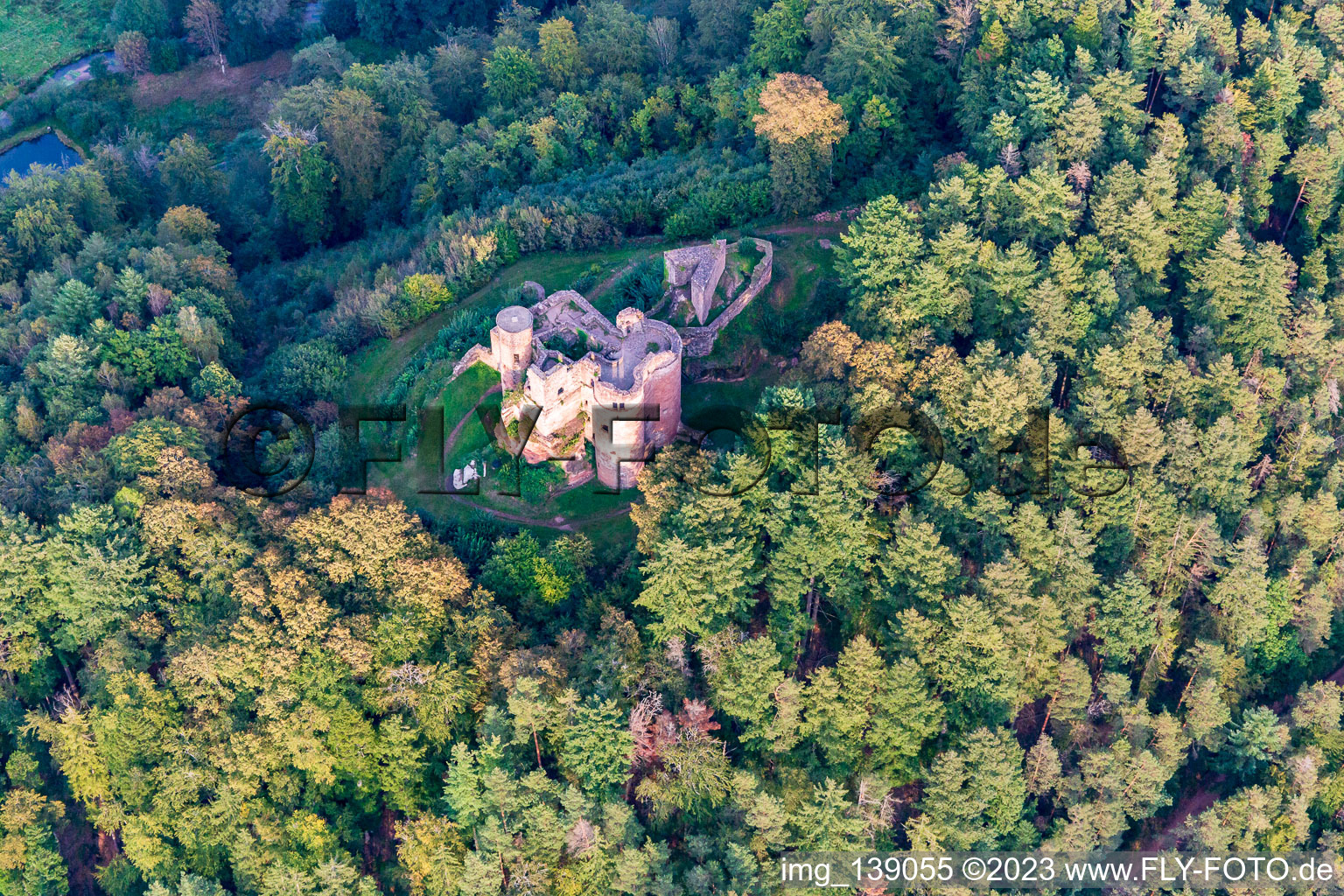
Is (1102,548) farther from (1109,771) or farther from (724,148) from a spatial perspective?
(724,148)

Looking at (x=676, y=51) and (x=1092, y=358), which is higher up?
(x=676, y=51)

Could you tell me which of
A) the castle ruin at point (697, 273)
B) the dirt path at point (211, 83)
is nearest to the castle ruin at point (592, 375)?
the castle ruin at point (697, 273)

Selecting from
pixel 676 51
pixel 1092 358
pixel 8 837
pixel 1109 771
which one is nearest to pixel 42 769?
pixel 8 837

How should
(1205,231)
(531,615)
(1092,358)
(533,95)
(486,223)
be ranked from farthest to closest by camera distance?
1. (533,95)
2. (486,223)
3. (1205,231)
4. (1092,358)
5. (531,615)

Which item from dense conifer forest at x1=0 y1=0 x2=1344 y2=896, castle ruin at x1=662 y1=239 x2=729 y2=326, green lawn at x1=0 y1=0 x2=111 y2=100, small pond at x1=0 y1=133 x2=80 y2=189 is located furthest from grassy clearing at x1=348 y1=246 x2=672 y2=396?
green lawn at x1=0 y1=0 x2=111 y2=100

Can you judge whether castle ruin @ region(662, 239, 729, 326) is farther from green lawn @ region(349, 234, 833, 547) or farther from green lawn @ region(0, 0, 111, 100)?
green lawn @ region(0, 0, 111, 100)

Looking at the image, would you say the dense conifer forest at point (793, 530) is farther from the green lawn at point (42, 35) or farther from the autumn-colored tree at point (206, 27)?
the green lawn at point (42, 35)

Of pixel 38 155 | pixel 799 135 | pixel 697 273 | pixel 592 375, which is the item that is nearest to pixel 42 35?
pixel 38 155

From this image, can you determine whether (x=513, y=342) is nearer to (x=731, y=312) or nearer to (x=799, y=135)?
(x=731, y=312)
